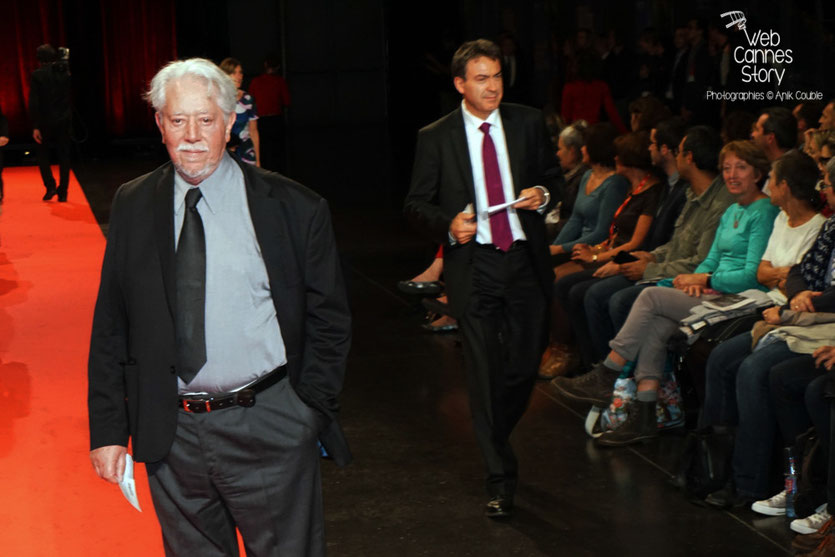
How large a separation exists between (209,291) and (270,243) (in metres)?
Result: 0.16

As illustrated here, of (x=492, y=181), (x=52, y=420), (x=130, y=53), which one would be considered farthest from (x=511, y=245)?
(x=130, y=53)

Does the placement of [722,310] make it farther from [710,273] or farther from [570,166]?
[570,166]

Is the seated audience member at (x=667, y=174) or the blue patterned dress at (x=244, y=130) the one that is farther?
the blue patterned dress at (x=244, y=130)

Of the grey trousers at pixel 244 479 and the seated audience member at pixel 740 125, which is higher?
the seated audience member at pixel 740 125

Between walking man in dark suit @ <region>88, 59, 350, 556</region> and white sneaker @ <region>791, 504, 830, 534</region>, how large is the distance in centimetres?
192

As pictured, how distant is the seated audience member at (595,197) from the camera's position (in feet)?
18.4

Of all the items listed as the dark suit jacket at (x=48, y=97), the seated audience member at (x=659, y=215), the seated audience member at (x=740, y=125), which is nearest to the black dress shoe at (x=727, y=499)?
the seated audience member at (x=659, y=215)

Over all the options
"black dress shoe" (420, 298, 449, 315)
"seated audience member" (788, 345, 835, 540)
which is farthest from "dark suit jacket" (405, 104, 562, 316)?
"black dress shoe" (420, 298, 449, 315)

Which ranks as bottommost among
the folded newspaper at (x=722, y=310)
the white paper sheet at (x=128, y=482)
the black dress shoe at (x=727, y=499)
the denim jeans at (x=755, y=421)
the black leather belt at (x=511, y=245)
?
the black dress shoe at (x=727, y=499)

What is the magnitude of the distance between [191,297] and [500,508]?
1.92 m

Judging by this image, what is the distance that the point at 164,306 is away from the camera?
2.25 meters

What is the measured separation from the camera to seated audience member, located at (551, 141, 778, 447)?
14.6 ft

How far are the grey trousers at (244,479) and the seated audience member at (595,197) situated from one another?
349 cm

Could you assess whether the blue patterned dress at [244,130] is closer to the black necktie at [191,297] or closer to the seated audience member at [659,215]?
the seated audience member at [659,215]
